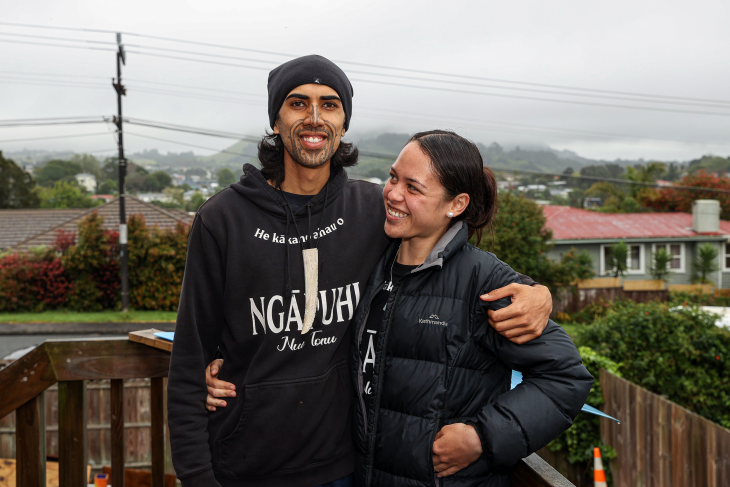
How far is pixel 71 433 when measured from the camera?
7.13 feet

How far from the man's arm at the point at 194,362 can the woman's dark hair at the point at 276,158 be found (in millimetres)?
340

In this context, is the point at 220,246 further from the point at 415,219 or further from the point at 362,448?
the point at 362,448

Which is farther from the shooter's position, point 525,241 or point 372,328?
point 525,241

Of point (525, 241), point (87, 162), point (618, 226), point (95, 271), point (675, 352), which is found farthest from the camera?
point (87, 162)

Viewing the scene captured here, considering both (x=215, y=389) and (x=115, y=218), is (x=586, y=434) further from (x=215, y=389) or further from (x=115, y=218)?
(x=115, y=218)

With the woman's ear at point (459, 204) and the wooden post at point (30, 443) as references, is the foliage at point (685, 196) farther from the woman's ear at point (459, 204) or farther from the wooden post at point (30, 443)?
the wooden post at point (30, 443)

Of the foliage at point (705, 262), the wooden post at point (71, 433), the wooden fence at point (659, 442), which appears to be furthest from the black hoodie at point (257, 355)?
the foliage at point (705, 262)

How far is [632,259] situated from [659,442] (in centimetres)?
2282

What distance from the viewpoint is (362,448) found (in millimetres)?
1663

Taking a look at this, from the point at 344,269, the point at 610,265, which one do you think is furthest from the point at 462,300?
the point at 610,265

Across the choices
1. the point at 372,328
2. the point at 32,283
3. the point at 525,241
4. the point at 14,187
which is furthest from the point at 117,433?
the point at 14,187

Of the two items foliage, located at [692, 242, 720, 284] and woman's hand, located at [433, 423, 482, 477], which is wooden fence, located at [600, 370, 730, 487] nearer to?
woman's hand, located at [433, 423, 482, 477]

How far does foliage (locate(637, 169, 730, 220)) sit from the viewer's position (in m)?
34.9

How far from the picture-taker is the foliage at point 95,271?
19.9 metres
